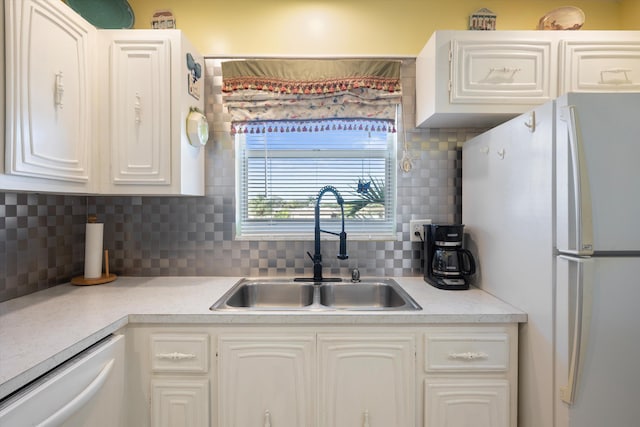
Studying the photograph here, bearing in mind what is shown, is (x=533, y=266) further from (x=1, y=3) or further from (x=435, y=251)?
(x=1, y=3)

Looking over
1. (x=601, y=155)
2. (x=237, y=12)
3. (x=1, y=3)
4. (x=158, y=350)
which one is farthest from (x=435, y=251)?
(x=1, y=3)

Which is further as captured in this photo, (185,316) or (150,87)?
(150,87)

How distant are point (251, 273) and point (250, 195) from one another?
49cm

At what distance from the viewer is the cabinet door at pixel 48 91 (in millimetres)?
1106

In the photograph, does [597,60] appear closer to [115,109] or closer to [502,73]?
[502,73]

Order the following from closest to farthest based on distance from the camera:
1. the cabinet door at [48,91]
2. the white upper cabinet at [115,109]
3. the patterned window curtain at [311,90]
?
the cabinet door at [48,91], the white upper cabinet at [115,109], the patterned window curtain at [311,90]

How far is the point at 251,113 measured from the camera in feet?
6.26

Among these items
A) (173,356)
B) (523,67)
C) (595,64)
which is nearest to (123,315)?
(173,356)

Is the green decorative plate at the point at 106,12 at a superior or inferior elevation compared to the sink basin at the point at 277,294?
superior

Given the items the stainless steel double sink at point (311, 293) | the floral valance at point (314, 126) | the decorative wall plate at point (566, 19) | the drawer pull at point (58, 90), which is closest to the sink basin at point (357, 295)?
the stainless steel double sink at point (311, 293)

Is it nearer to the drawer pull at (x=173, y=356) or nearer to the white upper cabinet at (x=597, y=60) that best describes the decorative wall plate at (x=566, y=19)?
the white upper cabinet at (x=597, y=60)

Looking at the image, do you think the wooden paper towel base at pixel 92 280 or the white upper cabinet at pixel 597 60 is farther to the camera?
the wooden paper towel base at pixel 92 280

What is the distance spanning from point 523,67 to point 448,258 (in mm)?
1023

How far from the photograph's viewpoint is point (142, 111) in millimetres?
1545
